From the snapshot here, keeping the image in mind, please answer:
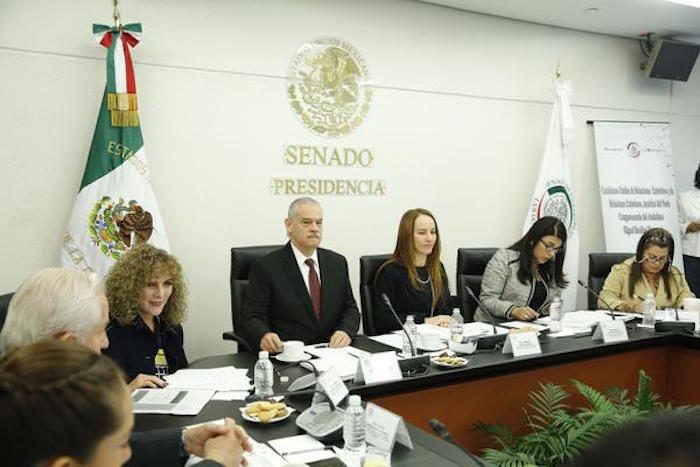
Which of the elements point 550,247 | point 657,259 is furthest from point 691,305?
point 550,247

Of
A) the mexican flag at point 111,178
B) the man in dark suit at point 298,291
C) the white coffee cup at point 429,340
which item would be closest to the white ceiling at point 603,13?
the mexican flag at point 111,178

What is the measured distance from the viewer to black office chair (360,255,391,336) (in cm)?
334

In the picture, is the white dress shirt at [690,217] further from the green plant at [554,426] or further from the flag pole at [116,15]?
the flag pole at [116,15]

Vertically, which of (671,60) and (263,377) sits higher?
(671,60)

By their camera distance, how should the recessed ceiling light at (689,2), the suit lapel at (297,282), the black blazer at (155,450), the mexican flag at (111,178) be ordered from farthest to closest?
the recessed ceiling light at (689,2) → the mexican flag at (111,178) → the suit lapel at (297,282) → the black blazer at (155,450)

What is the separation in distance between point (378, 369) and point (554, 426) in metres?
0.80

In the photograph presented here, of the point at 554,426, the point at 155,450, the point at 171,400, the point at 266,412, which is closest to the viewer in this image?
the point at 155,450

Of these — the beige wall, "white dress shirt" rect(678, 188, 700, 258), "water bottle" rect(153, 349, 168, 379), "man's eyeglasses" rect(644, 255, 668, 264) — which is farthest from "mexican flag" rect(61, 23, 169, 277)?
"white dress shirt" rect(678, 188, 700, 258)

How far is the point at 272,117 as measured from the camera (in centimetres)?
407

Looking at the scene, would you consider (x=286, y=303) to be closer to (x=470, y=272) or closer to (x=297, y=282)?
(x=297, y=282)

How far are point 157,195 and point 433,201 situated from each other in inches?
84.3

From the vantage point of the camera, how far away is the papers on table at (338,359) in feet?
7.34

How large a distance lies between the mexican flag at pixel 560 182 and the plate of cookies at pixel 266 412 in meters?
3.71

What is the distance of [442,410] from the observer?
2.36 meters
